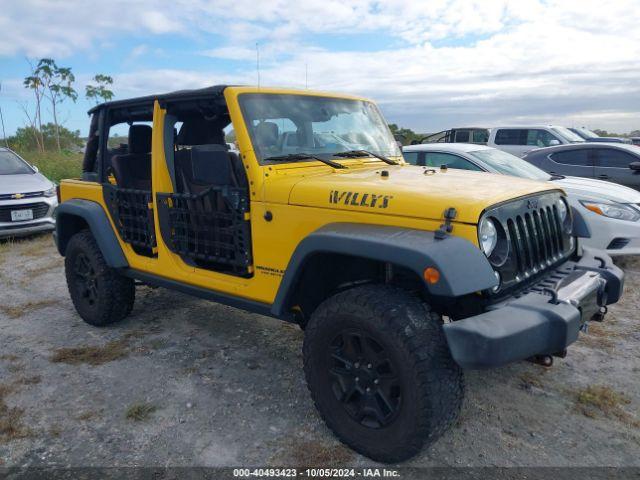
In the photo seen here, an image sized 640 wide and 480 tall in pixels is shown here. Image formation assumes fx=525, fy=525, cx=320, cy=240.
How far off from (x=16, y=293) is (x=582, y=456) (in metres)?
5.76

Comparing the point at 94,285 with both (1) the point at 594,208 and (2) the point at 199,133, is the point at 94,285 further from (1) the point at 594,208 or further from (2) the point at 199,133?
(1) the point at 594,208

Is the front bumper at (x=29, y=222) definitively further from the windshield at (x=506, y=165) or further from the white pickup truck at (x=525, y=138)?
the white pickup truck at (x=525, y=138)

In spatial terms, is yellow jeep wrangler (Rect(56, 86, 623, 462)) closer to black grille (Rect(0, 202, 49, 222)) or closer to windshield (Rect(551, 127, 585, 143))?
black grille (Rect(0, 202, 49, 222))

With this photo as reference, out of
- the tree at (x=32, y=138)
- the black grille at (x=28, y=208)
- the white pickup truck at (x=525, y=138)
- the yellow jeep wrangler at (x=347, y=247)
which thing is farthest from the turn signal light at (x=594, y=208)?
the tree at (x=32, y=138)

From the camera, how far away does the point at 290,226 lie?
3.06m

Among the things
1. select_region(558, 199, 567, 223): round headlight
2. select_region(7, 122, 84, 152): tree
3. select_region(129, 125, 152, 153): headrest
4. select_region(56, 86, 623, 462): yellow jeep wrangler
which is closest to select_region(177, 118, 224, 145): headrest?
select_region(56, 86, 623, 462): yellow jeep wrangler

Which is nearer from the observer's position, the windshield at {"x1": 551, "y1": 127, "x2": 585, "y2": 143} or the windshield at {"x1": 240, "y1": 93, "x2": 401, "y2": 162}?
the windshield at {"x1": 240, "y1": 93, "x2": 401, "y2": 162}

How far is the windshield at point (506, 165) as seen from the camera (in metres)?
6.52

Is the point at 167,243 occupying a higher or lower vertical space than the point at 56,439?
higher

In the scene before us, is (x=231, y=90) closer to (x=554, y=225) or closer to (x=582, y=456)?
(x=554, y=225)

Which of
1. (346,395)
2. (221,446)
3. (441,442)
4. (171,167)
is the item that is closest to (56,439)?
(221,446)

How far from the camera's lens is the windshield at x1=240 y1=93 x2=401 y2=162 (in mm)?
3375

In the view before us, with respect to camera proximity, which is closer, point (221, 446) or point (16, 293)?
point (221, 446)

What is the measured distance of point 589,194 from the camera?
617 centimetres
